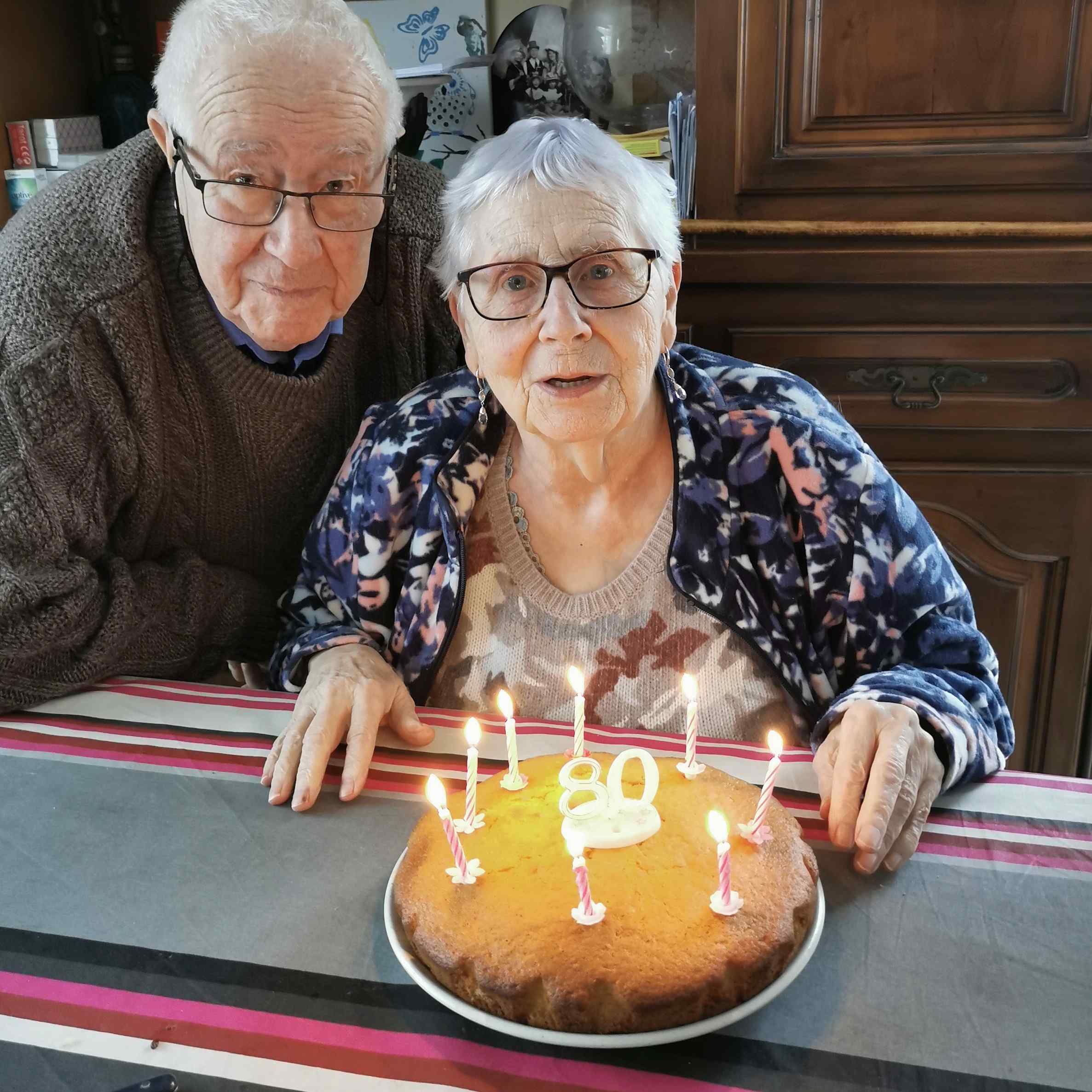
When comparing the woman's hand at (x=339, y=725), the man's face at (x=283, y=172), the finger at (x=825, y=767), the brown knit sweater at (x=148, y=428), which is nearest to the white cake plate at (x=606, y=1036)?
the finger at (x=825, y=767)

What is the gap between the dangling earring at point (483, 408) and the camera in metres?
1.49

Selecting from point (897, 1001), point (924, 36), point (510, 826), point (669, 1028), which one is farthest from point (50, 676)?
point (924, 36)

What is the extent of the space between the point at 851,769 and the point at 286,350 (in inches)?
38.8

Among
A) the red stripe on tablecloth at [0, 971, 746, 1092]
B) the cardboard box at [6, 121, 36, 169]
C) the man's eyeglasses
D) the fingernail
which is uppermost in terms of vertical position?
the cardboard box at [6, 121, 36, 169]

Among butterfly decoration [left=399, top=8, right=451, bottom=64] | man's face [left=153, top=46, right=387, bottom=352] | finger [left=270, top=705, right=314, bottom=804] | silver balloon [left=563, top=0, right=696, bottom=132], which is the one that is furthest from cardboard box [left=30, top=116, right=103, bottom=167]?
finger [left=270, top=705, right=314, bottom=804]

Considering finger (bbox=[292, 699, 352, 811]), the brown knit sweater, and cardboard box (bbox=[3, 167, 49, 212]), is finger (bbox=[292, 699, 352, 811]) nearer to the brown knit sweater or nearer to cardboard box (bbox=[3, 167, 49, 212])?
the brown knit sweater

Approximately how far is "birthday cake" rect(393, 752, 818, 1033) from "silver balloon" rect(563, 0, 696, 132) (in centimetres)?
151

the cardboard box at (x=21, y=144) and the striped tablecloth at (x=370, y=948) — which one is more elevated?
the cardboard box at (x=21, y=144)

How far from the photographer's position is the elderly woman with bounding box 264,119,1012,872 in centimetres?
129

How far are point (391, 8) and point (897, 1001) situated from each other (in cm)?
234

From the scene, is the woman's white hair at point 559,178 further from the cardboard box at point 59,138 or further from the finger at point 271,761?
the cardboard box at point 59,138

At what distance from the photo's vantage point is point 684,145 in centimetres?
187

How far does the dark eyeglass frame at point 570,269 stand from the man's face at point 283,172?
0.78 feet

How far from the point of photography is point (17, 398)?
136cm
